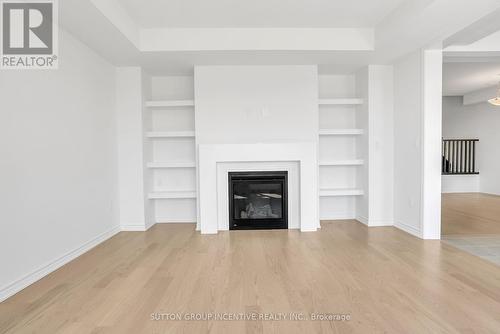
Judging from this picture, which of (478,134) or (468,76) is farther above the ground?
(468,76)

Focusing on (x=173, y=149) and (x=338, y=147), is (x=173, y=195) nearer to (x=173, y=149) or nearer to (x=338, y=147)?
(x=173, y=149)

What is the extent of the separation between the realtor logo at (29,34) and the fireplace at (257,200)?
260cm

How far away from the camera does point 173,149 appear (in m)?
5.16

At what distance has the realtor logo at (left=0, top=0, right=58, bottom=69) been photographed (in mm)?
2629

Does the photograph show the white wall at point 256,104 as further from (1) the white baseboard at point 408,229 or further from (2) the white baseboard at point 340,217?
(1) the white baseboard at point 408,229

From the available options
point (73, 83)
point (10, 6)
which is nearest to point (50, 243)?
point (73, 83)

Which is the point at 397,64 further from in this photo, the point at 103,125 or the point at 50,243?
the point at 50,243

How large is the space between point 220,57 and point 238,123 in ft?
3.12

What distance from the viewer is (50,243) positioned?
3.01m

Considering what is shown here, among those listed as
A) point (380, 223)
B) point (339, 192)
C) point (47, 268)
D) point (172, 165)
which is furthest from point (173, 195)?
point (380, 223)

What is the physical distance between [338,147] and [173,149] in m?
2.64

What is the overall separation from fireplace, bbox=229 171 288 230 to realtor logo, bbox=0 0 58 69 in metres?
2.60

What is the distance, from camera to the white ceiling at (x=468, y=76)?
5953mm

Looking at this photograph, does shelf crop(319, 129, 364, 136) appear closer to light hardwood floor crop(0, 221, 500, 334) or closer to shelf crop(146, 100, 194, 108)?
light hardwood floor crop(0, 221, 500, 334)
